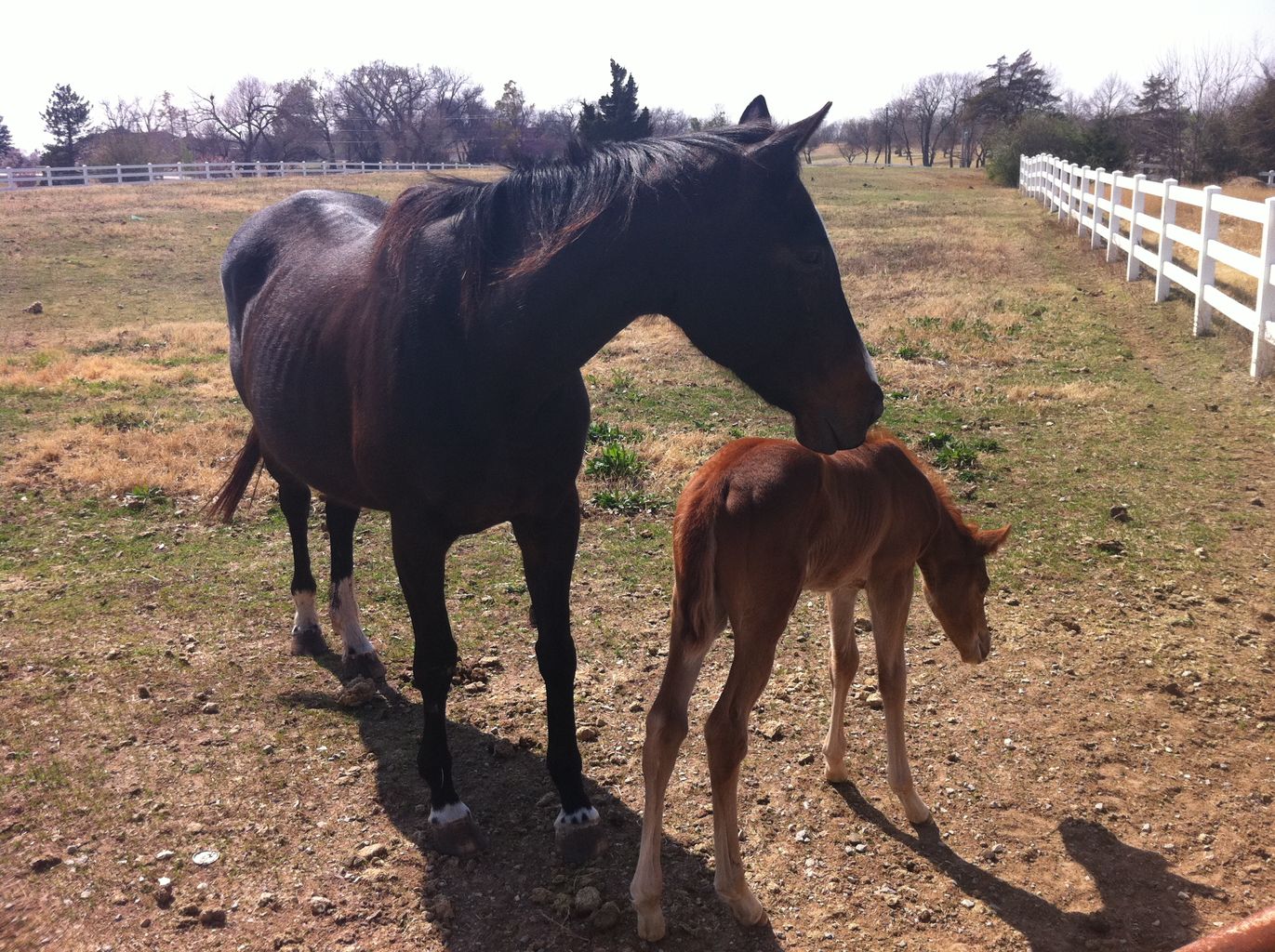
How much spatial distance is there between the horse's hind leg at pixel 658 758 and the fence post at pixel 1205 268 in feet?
32.7

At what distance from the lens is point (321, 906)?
2.97 meters

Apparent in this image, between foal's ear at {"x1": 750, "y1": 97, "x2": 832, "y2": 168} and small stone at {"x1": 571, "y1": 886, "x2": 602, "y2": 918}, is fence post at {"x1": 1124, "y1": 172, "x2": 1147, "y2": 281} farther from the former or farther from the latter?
small stone at {"x1": 571, "y1": 886, "x2": 602, "y2": 918}

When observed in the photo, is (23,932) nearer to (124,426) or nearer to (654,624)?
(654,624)

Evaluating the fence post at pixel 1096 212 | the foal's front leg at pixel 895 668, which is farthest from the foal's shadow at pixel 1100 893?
the fence post at pixel 1096 212

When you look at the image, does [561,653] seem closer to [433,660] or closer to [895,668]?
[433,660]

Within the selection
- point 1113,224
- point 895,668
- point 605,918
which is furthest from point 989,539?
point 1113,224

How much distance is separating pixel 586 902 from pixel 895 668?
1337mm

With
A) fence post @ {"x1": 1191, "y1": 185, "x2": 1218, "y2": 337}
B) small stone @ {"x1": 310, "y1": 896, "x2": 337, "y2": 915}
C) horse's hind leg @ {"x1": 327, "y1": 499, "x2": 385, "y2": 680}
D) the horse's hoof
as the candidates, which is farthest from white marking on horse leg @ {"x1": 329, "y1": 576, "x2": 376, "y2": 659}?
fence post @ {"x1": 1191, "y1": 185, "x2": 1218, "y2": 337}

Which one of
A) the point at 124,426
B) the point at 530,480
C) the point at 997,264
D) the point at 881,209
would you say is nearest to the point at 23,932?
the point at 530,480

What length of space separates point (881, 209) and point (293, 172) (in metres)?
30.8

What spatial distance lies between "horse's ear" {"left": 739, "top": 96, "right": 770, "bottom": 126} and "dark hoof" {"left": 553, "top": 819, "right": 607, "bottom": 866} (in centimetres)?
247

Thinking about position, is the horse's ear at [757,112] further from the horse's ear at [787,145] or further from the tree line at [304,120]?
the tree line at [304,120]

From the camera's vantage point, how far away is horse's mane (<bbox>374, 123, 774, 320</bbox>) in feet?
9.16

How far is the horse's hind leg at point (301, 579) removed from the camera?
4758 millimetres
